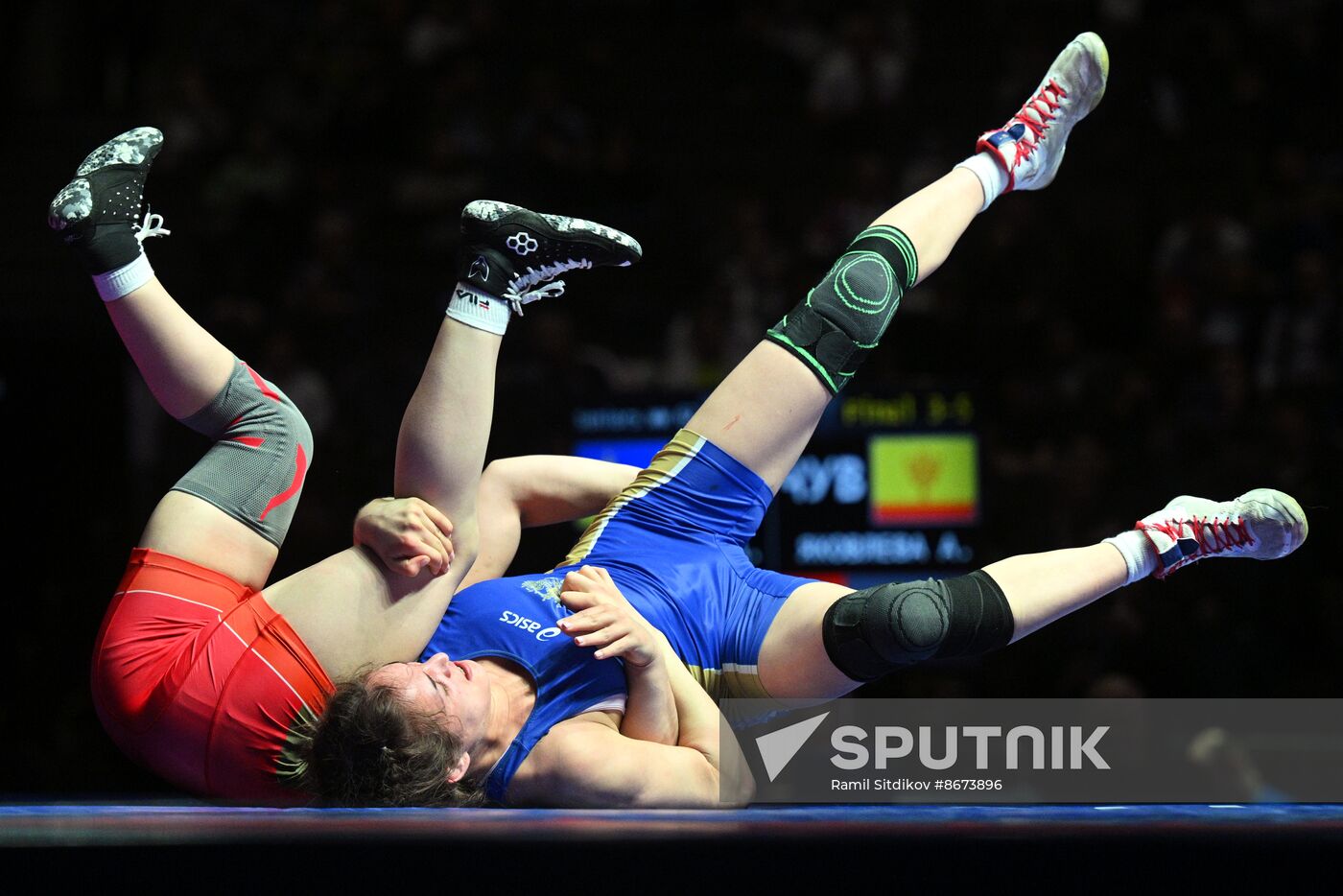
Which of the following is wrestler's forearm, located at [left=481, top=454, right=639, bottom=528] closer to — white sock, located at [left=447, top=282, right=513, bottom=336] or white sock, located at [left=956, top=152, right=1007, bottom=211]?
white sock, located at [left=447, top=282, right=513, bottom=336]

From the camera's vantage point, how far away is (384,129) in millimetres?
5023

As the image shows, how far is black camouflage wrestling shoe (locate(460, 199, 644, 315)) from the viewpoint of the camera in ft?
6.50

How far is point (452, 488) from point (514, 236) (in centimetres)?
37

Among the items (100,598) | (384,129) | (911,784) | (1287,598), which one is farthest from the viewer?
(384,129)

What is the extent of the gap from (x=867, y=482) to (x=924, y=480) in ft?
0.47

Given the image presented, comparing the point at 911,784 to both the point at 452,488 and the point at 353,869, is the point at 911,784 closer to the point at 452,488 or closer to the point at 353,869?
the point at 452,488

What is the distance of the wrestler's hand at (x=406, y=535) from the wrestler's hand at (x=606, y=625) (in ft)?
0.61

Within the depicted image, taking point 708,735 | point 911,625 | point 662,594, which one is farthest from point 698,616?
point 911,625

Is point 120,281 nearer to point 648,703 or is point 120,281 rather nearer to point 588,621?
point 588,621

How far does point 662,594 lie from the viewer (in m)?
2.06

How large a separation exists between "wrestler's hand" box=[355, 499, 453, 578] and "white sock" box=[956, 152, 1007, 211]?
1125 mm

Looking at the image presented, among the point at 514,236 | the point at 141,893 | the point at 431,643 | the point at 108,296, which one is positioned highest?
the point at 514,236

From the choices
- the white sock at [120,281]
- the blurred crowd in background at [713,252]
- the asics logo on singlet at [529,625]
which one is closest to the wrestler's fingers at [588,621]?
the asics logo on singlet at [529,625]

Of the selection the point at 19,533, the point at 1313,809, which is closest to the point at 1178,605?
the point at 1313,809
